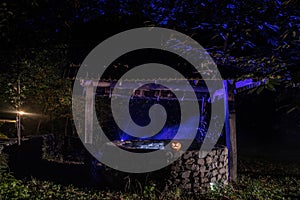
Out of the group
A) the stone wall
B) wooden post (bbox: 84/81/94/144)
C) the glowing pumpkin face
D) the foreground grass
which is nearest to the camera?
the foreground grass

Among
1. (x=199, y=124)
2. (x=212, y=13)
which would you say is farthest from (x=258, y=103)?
(x=212, y=13)

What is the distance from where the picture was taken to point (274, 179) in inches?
425

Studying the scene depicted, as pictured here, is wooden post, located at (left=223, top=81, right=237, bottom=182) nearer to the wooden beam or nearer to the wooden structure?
the wooden structure

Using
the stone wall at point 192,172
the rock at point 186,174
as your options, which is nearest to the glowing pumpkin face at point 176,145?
the stone wall at point 192,172

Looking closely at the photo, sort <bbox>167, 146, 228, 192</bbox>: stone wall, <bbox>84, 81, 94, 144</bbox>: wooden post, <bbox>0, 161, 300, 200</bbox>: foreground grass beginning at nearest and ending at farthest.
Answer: <bbox>0, 161, 300, 200</bbox>: foreground grass, <bbox>167, 146, 228, 192</bbox>: stone wall, <bbox>84, 81, 94, 144</bbox>: wooden post

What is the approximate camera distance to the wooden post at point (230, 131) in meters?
9.48

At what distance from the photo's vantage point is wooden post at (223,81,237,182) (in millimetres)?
9477

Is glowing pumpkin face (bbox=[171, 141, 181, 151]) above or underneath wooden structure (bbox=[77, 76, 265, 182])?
underneath

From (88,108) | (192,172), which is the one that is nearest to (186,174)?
(192,172)

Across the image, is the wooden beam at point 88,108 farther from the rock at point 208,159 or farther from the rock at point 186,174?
the rock at point 208,159

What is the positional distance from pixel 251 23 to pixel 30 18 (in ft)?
17.7

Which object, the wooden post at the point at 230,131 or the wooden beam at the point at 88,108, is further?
the wooden beam at the point at 88,108

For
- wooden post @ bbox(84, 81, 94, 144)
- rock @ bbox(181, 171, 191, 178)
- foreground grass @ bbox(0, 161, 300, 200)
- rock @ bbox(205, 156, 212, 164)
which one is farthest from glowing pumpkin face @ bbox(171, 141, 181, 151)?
wooden post @ bbox(84, 81, 94, 144)

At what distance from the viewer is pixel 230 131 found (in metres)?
9.56
